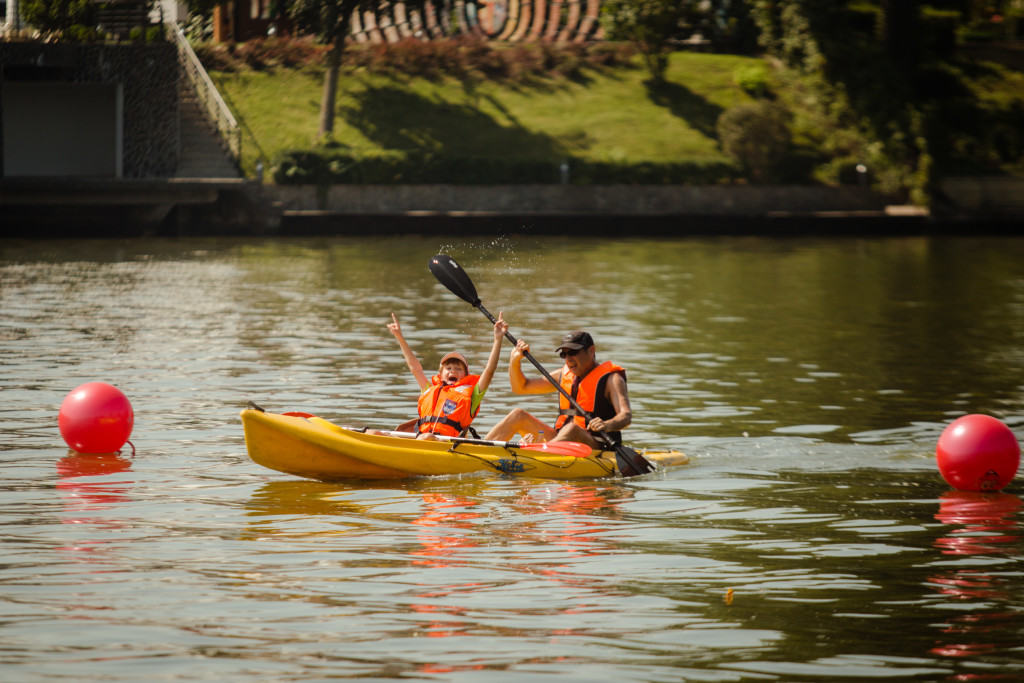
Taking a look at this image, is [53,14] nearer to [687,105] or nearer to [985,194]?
[687,105]

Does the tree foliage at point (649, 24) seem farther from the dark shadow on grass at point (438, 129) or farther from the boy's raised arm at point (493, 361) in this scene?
the boy's raised arm at point (493, 361)

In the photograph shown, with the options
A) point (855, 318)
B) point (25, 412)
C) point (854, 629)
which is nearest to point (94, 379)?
point (25, 412)

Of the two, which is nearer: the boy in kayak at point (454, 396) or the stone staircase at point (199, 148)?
the boy in kayak at point (454, 396)

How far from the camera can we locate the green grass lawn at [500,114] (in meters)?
45.8

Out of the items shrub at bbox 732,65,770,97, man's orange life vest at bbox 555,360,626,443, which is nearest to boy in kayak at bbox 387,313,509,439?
man's orange life vest at bbox 555,360,626,443

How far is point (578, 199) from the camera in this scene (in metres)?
44.0

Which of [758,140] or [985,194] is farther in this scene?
[758,140]

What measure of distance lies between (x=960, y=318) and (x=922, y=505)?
13707 mm

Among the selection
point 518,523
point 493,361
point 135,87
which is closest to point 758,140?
point 135,87

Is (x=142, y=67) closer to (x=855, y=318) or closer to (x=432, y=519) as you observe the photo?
(x=855, y=318)

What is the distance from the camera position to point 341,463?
11.6 metres

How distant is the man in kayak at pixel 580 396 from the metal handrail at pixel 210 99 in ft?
101

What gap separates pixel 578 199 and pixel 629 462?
1273 inches

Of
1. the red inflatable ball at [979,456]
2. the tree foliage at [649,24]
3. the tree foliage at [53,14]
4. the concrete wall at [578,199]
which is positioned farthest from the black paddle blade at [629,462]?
the tree foliage at [649,24]
